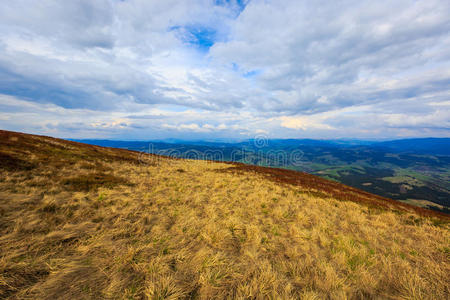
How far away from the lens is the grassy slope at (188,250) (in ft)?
10.9

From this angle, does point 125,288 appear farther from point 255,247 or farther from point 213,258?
point 255,247

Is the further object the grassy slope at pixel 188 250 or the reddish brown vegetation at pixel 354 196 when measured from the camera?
the reddish brown vegetation at pixel 354 196

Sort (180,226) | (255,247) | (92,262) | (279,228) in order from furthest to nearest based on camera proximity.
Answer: (279,228)
(180,226)
(255,247)
(92,262)

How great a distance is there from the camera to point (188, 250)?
185 inches

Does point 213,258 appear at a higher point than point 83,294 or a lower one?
A: lower

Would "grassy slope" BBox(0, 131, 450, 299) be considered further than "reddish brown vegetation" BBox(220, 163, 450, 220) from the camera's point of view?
No

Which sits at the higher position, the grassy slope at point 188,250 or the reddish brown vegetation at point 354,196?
the grassy slope at point 188,250

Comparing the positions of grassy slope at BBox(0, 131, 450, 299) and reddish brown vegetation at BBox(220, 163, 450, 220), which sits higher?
grassy slope at BBox(0, 131, 450, 299)

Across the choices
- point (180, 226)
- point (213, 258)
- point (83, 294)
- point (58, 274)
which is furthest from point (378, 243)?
point (58, 274)

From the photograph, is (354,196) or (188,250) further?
(354,196)

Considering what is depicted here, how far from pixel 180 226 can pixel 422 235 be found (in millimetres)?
11120

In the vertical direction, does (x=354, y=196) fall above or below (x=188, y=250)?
below

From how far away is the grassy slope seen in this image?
332cm

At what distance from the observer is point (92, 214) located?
6.22 metres
